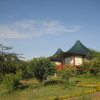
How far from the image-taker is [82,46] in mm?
44219

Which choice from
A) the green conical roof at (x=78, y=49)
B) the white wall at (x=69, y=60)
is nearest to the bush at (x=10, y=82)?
the green conical roof at (x=78, y=49)

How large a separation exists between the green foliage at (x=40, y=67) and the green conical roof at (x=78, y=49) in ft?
43.6

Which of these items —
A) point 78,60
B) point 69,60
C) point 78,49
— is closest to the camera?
point 78,60

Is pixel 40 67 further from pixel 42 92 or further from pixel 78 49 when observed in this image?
pixel 78 49

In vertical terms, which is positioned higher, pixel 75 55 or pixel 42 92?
pixel 75 55

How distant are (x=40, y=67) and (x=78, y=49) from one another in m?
16.0

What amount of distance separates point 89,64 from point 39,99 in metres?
18.2

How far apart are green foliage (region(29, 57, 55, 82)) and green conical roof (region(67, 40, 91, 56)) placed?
13.3m

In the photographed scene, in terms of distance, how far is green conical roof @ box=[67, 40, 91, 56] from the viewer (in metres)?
41.9

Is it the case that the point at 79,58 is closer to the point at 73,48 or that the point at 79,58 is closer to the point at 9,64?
the point at 73,48

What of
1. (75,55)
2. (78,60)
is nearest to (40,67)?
(75,55)

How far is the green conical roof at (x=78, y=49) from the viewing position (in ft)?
137

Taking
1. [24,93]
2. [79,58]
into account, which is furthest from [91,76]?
[24,93]

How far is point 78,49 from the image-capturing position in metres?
43.0
